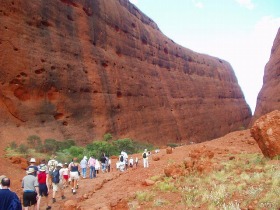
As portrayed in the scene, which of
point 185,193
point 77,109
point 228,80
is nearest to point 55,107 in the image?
point 77,109

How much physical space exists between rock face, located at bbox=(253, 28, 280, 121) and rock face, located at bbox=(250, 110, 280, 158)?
28587 mm

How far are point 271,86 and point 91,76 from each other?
26.8 m

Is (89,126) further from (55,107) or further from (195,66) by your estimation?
(195,66)

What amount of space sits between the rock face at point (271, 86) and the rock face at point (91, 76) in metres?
10.8

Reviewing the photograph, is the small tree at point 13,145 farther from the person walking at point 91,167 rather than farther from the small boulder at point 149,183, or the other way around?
the small boulder at point 149,183

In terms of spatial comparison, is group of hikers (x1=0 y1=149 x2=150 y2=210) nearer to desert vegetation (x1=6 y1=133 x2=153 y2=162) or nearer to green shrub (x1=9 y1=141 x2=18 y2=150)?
desert vegetation (x1=6 y1=133 x2=153 y2=162)

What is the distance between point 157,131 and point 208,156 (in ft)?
91.0

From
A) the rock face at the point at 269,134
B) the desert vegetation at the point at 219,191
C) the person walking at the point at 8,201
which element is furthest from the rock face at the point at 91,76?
the person walking at the point at 8,201

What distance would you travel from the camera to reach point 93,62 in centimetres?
3366

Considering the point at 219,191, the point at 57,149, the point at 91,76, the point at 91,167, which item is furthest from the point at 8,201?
the point at 91,76

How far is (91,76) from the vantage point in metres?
32.8

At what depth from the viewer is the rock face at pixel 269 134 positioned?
13.4 meters

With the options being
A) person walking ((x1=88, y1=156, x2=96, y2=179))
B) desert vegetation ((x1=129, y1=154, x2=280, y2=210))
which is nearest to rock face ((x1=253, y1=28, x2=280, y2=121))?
person walking ((x1=88, y1=156, x2=96, y2=179))

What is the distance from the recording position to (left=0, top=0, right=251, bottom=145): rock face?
1046 inches
